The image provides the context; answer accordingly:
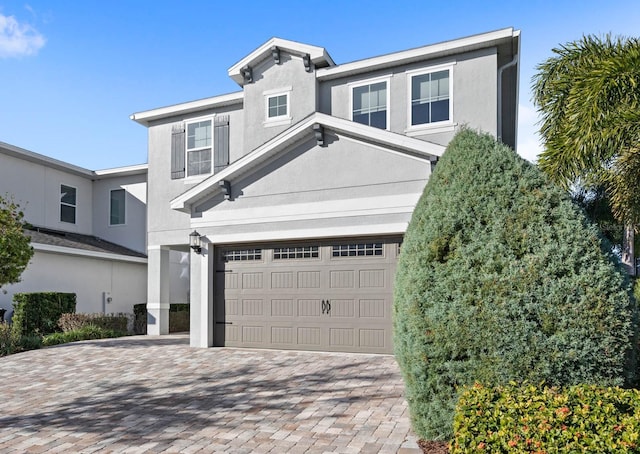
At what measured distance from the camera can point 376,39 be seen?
13.9m

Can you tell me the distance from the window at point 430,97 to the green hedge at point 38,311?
11999 mm

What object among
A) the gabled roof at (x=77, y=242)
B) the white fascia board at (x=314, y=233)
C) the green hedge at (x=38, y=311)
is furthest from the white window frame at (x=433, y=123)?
the gabled roof at (x=77, y=242)


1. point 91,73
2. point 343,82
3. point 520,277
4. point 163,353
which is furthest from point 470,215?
point 91,73

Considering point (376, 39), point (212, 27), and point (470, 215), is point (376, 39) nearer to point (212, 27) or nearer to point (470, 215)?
point (212, 27)

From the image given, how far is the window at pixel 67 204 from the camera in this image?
65.5ft

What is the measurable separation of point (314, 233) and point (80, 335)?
26.3ft

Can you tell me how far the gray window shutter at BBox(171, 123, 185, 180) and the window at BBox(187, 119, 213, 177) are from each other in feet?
0.76

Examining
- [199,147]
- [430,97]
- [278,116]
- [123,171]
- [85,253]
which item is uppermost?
[430,97]

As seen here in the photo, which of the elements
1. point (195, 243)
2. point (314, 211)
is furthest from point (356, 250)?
point (195, 243)

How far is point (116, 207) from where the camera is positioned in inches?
820

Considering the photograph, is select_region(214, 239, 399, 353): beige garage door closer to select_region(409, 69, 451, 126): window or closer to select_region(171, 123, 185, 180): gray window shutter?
select_region(409, 69, 451, 126): window

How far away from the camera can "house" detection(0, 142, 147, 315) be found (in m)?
17.0

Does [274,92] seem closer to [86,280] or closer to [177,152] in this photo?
[177,152]

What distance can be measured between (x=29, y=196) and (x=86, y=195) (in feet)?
8.16
